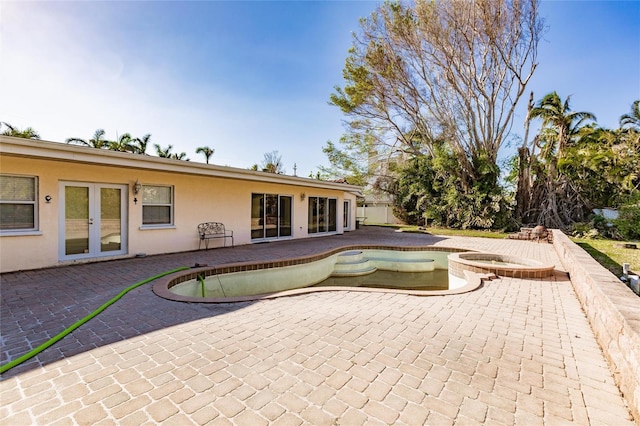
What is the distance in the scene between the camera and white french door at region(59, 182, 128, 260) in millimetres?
7719

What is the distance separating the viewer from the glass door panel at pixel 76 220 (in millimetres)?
7738

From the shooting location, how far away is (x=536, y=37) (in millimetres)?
15648

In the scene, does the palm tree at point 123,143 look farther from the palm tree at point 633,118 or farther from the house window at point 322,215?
the palm tree at point 633,118

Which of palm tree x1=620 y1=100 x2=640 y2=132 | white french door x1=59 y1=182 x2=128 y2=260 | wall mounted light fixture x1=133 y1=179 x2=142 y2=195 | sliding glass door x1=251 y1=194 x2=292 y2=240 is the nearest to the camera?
white french door x1=59 y1=182 x2=128 y2=260

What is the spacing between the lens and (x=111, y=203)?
8.53 meters

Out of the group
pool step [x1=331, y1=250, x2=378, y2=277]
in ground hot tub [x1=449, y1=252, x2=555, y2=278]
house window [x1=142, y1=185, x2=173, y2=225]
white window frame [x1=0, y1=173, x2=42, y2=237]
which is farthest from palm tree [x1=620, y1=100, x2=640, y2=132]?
white window frame [x1=0, y1=173, x2=42, y2=237]

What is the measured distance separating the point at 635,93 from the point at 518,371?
24.6 m

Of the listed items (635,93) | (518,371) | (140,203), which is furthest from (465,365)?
(635,93)

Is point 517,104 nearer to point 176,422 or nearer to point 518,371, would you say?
point 518,371

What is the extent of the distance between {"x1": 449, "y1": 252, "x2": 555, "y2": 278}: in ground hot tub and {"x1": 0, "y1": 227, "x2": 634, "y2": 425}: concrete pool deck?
1846 mm

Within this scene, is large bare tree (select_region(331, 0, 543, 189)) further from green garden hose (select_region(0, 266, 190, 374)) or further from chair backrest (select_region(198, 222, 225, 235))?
green garden hose (select_region(0, 266, 190, 374))

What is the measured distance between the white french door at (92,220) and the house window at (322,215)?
8305 mm

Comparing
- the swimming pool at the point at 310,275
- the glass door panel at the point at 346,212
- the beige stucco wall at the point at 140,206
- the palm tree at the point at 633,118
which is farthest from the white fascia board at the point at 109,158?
the palm tree at the point at 633,118

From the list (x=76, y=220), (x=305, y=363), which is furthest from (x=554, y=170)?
(x=76, y=220)
